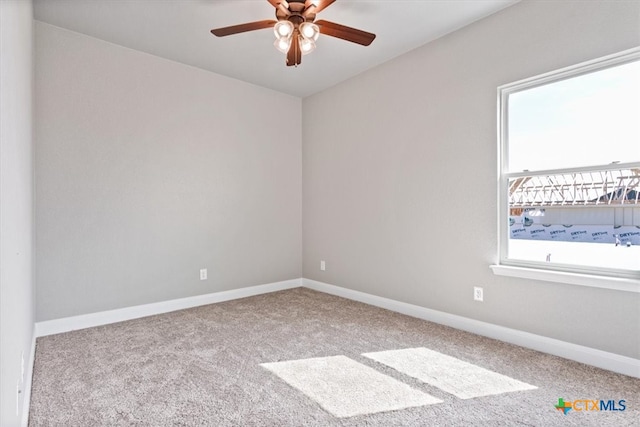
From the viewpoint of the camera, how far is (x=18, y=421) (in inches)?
55.6

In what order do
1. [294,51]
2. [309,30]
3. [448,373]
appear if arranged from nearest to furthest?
[448,373] → [309,30] → [294,51]

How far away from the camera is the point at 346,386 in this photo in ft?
6.40

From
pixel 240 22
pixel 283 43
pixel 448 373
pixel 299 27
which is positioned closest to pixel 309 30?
pixel 299 27

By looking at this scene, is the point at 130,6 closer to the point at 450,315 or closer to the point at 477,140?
the point at 477,140

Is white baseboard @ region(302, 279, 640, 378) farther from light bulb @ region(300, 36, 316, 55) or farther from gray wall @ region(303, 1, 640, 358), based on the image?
light bulb @ region(300, 36, 316, 55)

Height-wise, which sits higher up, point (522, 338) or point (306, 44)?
point (306, 44)

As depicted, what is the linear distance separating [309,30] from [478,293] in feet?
8.06

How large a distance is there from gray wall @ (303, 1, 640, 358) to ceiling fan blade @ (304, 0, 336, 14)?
1429mm

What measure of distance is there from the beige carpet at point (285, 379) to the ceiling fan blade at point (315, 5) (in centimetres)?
237

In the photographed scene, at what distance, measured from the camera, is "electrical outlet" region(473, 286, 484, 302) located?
2.77 meters

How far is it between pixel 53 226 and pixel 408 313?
333cm

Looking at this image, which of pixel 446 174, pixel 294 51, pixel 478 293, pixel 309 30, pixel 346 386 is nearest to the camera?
pixel 346 386

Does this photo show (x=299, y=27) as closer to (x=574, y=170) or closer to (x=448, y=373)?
(x=574, y=170)

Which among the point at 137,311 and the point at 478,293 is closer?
the point at 478,293
